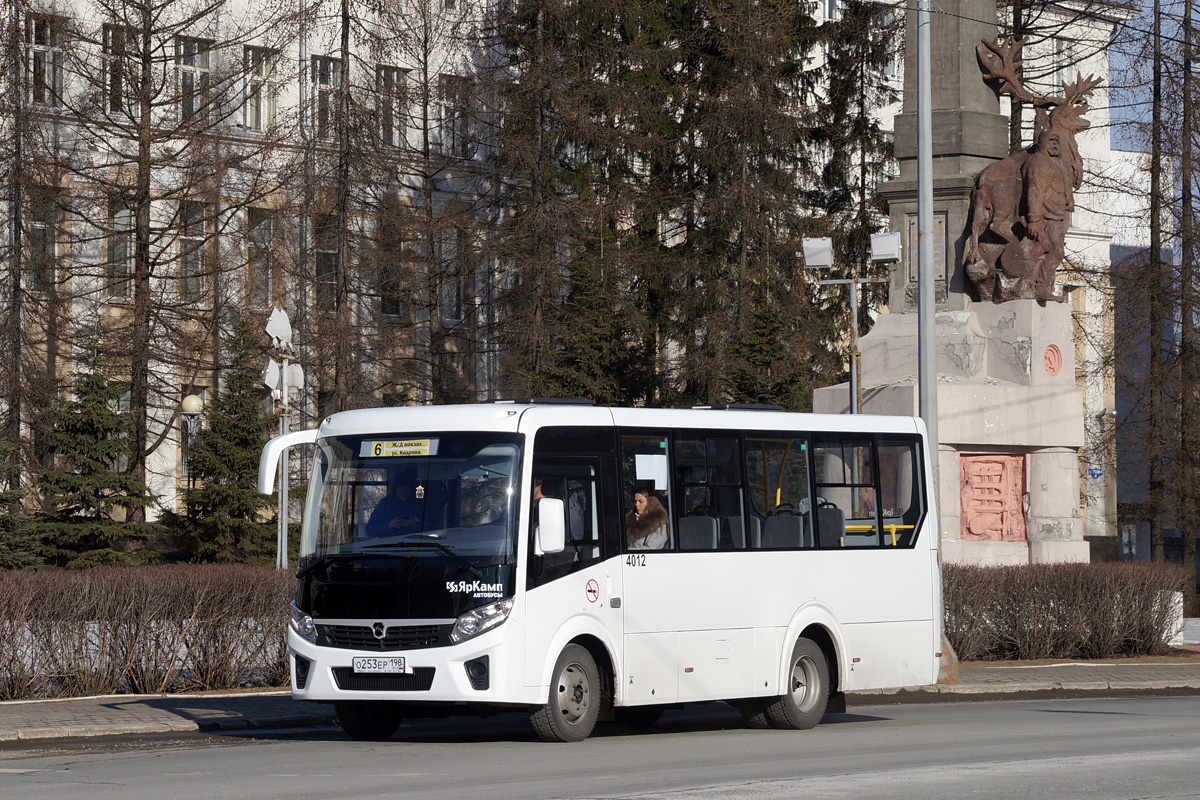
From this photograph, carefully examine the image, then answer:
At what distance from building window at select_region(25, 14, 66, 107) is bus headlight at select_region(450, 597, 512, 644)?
1050 inches

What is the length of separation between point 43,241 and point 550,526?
27949 millimetres

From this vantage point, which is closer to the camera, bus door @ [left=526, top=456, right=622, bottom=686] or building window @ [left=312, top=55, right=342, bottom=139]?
bus door @ [left=526, top=456, right=622, bottom=686]

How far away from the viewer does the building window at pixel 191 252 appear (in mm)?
39188

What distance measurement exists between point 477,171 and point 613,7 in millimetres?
4949

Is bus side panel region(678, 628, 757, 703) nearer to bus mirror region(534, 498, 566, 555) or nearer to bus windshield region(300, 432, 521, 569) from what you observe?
bus mirror region(534, 498, 566, 555)

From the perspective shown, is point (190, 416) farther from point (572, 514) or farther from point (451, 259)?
point (572, 514)

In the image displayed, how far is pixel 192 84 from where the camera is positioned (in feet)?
131

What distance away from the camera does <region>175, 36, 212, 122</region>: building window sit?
3841 centimetres

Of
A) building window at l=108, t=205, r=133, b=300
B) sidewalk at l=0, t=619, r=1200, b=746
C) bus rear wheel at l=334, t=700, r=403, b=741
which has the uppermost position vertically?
building window at l=108, t=205, r=133, b=300

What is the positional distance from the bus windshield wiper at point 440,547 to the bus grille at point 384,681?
785mm

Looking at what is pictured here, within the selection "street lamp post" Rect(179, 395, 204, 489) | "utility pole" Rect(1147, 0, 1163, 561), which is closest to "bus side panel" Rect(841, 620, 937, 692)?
"street lamp post" Rect(179, 395, 204, 489)

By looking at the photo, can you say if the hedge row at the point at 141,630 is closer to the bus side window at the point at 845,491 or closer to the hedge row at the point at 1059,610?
the bus side window at the point at 845,491

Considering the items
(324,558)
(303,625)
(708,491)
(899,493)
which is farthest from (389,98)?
(303,625)

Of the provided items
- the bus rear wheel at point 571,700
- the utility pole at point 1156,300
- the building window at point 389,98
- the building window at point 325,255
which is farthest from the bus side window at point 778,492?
the utility pole at point 1156,300
